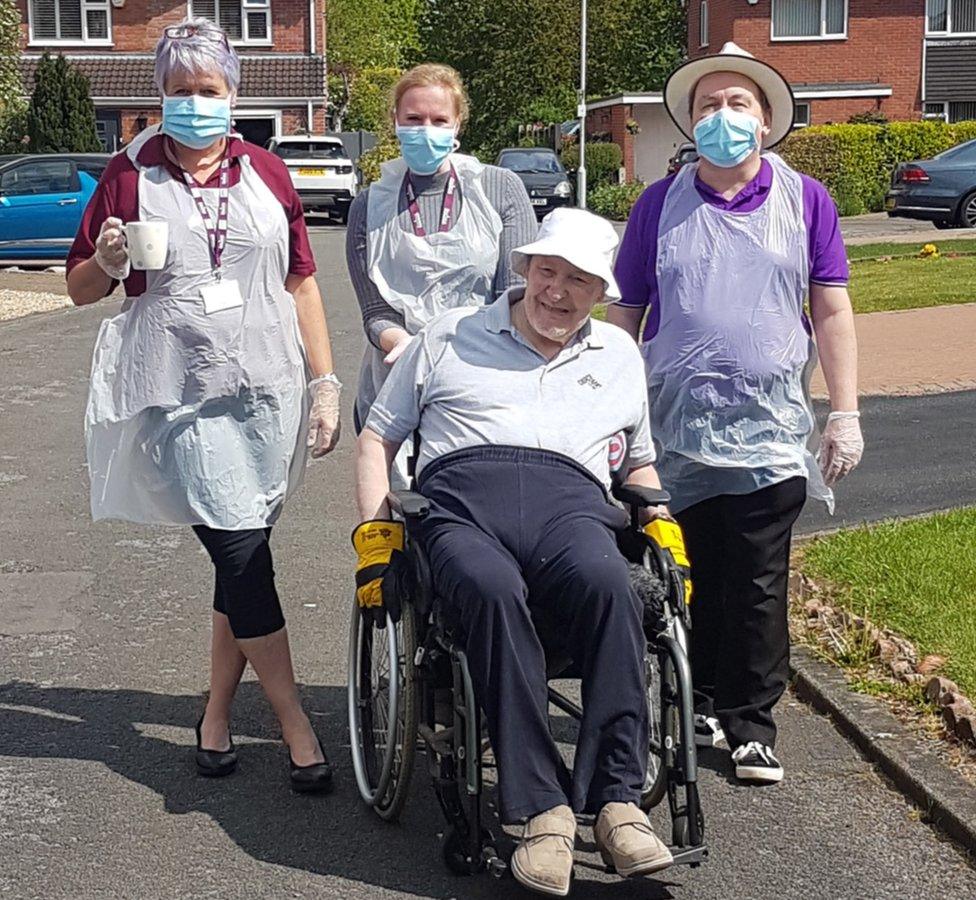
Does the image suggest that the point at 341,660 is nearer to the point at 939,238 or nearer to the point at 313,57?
the point at 939,238

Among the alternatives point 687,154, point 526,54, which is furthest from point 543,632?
point 526,54

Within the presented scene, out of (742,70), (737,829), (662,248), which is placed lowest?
(737,829)

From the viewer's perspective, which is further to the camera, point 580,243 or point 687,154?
point 687,154

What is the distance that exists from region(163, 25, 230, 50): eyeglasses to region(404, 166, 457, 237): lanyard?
0.74 m

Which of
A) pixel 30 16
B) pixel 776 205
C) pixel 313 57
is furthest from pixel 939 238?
pixel 30 16

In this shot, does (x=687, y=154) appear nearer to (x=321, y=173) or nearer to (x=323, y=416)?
(x=323, y=416)

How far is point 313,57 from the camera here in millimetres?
51969

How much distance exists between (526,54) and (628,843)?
191 feet

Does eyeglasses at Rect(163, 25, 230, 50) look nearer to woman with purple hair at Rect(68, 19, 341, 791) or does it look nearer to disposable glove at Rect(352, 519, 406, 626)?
woman with purple hair at Rect(68, 19, 341, 791)

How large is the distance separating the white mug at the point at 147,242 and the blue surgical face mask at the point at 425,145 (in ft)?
3.14

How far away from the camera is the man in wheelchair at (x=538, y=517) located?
163 inches

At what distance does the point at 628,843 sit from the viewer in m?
4.07

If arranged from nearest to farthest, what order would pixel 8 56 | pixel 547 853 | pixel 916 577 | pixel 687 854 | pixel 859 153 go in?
1. pixel 547 853
2. pixel 687 854
3. pixel 916 577
4. pixel 8 56
5. pixel 859 153

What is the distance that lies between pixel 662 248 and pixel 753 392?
499mm
